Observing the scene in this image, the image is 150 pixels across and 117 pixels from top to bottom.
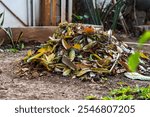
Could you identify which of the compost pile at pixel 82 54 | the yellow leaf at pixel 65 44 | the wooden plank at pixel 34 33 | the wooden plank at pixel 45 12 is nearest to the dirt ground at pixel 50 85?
the compost pile at pixel 82 54

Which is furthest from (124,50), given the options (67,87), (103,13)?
(103,13)

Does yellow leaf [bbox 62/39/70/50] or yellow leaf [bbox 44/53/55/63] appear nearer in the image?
yellow leaf [bbox 44/53/55/63]

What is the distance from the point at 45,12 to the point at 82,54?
2.44 meters

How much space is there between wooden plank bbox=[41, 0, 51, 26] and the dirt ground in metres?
2.31

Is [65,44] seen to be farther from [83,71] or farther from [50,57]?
[83,71]

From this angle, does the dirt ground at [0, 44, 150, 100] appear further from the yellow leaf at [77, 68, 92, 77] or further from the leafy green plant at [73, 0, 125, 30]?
the leafy green plant at [73, 0, 125, 30]

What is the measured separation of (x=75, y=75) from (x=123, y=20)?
402cm

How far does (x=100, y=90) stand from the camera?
357 centimetres

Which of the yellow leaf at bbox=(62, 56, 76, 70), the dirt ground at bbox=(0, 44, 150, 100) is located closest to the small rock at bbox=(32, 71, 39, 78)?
the dirt ground at bbox=(0, 44, 150, 100)

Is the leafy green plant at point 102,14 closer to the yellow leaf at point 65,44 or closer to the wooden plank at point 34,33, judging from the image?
the wooden plank at point 34,33

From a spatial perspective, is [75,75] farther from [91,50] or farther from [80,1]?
[80,1]

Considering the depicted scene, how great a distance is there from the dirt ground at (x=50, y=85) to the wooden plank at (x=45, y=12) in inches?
90.9

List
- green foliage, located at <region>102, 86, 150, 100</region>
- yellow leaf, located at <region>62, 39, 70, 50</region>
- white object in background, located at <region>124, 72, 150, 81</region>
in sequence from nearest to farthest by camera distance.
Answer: green foliage, located at <region>102, 86, 150, 100</region>
white object in background, located at <region>124, 72, 150, 81</region>
yellow leaf, located at <region>62, 39, 70, 50</region>

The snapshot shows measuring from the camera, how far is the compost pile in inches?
157
